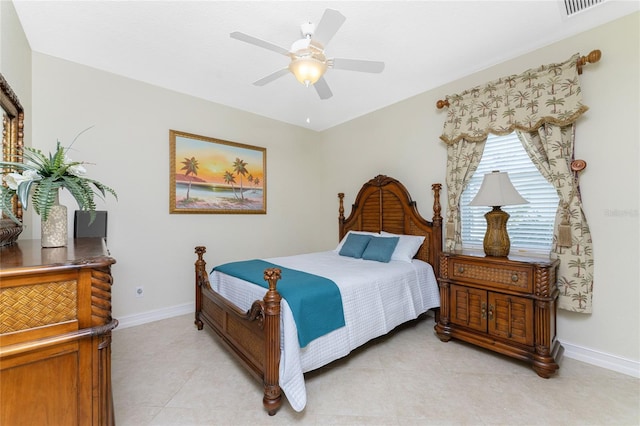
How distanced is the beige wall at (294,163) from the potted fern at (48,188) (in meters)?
1.45

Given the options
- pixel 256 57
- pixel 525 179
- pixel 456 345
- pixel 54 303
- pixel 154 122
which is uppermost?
pixel 256 57

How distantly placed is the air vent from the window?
3.33ft

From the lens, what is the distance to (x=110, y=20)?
2.25m

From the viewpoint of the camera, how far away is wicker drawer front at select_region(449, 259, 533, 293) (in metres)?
2.24

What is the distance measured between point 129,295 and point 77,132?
5.99 feet

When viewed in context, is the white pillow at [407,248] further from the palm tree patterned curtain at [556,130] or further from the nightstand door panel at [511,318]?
the palm tree patterned curtain at [556,130]

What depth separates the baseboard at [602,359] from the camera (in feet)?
7.04

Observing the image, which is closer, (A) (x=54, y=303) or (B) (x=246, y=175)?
(A) (x=54, y=303)

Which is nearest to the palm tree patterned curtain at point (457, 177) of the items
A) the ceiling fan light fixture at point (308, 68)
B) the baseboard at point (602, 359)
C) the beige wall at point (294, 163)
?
the beige wall at point (294, 163)

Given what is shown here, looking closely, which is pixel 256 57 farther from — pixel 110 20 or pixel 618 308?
pixel 618 308

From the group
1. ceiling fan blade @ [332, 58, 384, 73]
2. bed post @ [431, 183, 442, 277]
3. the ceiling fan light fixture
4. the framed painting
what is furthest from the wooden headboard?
→ the ceiling fan light fixture

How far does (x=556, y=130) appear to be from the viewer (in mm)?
2426

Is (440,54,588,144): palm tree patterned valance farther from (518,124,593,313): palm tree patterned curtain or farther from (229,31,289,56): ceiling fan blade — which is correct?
(229,31,289,56): ceiling fan blade

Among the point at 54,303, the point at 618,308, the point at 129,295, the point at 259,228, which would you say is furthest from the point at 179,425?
the point at 618,308
